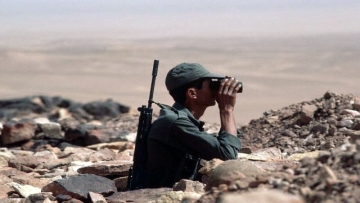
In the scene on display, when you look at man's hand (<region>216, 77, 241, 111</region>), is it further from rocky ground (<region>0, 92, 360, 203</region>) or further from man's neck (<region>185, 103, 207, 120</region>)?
rocky ground (<region>0, 92, 360, 203</region>)

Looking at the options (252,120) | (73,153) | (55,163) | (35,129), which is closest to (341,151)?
(55,163)

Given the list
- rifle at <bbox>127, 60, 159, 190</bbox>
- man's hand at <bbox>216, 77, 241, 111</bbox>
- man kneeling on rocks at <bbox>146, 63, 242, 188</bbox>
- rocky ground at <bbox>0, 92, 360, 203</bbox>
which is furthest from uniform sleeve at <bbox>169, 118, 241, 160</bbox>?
rifle at <bbox>127, 60, 159, 190</bbox>

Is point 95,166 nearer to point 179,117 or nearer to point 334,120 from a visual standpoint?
point 179,117

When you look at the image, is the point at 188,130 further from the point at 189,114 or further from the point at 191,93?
the point at 191,93

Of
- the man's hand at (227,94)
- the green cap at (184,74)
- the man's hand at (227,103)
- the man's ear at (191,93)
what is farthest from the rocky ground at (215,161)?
the green cap at (184,74)

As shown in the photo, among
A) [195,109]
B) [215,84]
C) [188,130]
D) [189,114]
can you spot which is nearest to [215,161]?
[188,130]

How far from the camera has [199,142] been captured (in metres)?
6.68

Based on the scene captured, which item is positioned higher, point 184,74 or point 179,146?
point 184,74

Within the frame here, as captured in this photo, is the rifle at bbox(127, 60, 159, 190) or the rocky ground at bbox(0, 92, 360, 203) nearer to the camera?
the rocky ground at bbox(0, 92, 360, 203)

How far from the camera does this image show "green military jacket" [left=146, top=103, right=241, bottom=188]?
22.0ft

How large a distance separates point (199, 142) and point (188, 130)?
115mm

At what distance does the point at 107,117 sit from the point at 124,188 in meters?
13.7

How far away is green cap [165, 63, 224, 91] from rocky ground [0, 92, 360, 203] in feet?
2.17

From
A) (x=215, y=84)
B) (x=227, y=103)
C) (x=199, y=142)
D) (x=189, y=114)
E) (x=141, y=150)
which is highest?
(x=215, y=84)
